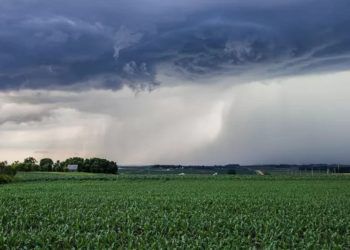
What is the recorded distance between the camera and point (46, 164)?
14025 centimetres

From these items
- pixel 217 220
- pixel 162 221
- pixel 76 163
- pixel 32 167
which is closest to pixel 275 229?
pixel 217 220

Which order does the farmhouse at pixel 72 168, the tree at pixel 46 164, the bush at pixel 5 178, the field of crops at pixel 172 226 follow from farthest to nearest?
the farmhouse at pixel 72 168
the tree at pixel 46 164
the bush at pixel 5 178
the field of crops at pixel 172 226

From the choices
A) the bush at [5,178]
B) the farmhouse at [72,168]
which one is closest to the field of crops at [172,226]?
the bush at [5,178]

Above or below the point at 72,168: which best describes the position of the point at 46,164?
above

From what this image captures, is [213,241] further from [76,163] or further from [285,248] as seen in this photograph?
[76,163]

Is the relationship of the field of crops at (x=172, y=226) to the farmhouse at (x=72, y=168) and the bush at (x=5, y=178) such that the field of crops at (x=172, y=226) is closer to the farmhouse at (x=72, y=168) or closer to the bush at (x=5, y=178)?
the bush at (x=5, y=178)

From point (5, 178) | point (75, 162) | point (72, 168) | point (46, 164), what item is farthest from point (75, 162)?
point (5, 178)

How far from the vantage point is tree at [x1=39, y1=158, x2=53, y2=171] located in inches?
5399

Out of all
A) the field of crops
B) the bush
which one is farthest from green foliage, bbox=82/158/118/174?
the field of crops

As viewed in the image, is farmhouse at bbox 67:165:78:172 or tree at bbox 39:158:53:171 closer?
tree at bbox 39:158:53:171

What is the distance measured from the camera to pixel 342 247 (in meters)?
21.8

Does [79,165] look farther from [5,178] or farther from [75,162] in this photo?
[5,178]

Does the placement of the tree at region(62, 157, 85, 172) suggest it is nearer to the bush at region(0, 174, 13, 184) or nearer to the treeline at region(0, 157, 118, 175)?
the treeline at region(0, 157, 118, 175)

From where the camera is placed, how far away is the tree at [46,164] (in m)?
137
